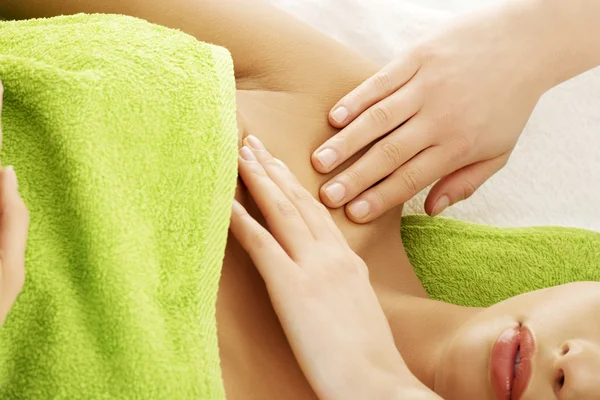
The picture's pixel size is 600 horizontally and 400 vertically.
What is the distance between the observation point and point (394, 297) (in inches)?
35.8

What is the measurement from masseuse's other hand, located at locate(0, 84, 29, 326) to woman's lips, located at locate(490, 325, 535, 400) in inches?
20.1

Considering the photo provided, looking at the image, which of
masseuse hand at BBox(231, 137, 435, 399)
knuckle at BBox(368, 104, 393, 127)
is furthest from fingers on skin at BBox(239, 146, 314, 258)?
knuckle at BBox(368, 104, 393, 127)

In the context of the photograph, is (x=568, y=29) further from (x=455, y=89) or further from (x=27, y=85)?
(x=27, y=85)

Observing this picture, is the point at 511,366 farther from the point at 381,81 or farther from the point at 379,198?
the point at 381,81

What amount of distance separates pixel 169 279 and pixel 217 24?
43 cm

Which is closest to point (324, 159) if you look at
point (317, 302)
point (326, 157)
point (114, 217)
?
point (326, 157)

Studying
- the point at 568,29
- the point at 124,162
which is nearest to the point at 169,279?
the point at 124,162

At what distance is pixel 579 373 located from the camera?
0.72 meters

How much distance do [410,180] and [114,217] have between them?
447mm

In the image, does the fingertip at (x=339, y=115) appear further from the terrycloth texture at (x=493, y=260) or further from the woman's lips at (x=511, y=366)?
the woman's lips at (x=511, y=366)

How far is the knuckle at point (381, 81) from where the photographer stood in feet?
3.10

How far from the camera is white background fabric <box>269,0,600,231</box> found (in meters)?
1.20

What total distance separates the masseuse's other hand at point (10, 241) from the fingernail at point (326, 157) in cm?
41

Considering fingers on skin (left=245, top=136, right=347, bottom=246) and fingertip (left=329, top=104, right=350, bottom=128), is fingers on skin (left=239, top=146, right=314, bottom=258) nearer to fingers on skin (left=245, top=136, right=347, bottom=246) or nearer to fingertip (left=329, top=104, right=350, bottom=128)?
fingers on skin (left=245, top=136, right=347, bottom=246)
